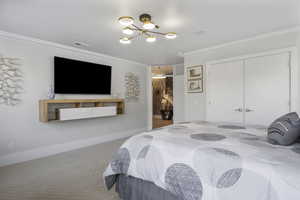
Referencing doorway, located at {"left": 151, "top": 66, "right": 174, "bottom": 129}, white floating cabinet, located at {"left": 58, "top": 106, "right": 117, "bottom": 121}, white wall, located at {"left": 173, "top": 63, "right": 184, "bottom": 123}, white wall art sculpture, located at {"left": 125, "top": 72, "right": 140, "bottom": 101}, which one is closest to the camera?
white floating cabinet, located at {"left": 58, "top": 106, "right": 117, "bottom": 121}

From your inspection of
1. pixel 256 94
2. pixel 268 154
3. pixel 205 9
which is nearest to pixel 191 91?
pixel 256 94

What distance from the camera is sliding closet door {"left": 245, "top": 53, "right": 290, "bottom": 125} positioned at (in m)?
2.88

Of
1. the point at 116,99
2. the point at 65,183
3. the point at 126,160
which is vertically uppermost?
the point at 116,99

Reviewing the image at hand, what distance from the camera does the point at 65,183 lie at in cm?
223

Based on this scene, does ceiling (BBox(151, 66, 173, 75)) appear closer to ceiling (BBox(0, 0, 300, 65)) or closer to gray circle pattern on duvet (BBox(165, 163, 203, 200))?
ceiling (BBox(0, 0, 300, 65))

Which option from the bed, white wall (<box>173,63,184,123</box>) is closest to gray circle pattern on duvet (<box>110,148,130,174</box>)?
the bed

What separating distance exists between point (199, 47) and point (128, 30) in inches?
83.6

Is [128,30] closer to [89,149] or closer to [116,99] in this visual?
[116,99]

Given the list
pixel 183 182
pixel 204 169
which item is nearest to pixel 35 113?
pixel 183 182

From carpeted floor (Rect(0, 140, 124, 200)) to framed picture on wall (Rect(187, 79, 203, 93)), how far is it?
8.06 feet

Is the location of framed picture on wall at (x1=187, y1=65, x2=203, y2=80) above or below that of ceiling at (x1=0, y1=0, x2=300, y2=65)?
below

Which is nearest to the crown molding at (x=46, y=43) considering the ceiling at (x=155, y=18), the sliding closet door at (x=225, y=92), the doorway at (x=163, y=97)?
the ceiling at (x=155, y=18)

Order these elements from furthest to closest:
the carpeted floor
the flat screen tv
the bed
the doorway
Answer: the doorway
the flat screen tv
the carpeted floor
the bed

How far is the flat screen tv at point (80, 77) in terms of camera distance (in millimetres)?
3445
